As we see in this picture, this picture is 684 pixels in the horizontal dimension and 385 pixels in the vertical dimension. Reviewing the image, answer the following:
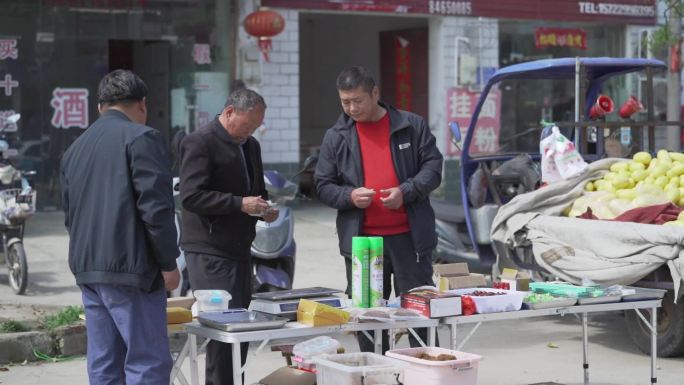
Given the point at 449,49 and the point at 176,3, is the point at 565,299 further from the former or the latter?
the point at 449,49

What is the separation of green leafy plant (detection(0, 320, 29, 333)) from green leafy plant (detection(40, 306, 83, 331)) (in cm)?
15

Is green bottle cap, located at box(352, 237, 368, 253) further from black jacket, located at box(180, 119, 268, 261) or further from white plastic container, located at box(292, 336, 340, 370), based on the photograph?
black jacket, located at box(180, 119, 268, 261)

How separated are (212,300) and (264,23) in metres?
10.2

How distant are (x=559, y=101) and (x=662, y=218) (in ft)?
38.0

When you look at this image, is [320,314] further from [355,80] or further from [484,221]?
[484,221]

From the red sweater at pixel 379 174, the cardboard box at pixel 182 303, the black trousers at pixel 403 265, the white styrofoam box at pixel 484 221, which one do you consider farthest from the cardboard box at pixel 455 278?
the white styrofoam box at pixel 484 221

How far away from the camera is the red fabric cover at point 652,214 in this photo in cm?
762

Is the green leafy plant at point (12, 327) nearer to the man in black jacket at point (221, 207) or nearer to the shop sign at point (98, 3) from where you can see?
the man in black jacket at point (221, 207)

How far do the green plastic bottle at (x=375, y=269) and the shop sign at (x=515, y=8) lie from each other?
1081cm

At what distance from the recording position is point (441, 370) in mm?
4832

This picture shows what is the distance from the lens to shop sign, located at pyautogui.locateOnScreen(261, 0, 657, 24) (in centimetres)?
1645

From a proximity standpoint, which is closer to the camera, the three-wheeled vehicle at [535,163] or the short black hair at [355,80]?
the short black hair at [355,80]

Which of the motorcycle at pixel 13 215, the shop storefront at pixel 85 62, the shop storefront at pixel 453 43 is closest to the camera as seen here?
the motorcycle at pixel 13 215

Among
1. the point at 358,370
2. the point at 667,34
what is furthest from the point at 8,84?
the point at 358,370
